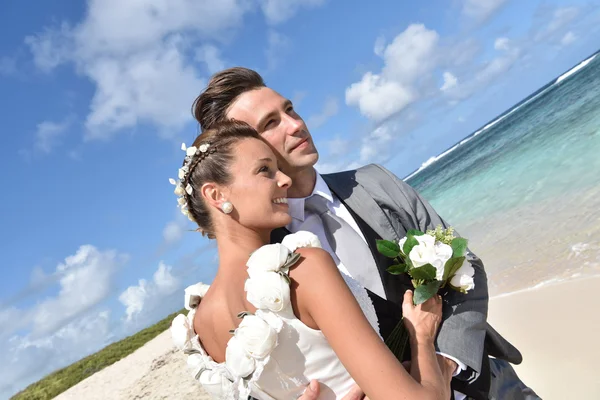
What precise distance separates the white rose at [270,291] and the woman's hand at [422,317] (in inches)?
31.7

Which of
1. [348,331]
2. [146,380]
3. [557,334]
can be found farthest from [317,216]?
[146,380]

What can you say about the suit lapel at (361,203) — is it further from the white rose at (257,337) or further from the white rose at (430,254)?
the white rose at (257,337)

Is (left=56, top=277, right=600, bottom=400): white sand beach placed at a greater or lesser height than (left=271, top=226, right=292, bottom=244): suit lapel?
lesser

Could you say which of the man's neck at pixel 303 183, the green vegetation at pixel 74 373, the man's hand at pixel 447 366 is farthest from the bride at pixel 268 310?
the green vegetation at pixel 74 373

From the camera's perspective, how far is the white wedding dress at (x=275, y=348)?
213cm

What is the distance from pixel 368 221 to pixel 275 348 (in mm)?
1070

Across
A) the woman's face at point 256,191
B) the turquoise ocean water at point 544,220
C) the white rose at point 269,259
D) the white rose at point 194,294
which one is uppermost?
the woman's face at point 256,191

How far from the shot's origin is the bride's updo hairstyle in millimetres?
2688

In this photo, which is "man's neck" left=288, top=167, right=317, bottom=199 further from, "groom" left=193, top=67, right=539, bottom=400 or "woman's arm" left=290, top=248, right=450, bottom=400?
"woman's arm" left=290, top=248, right=450, bottom=400

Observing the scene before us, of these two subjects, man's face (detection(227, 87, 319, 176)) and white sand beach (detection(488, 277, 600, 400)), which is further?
white sand beach (detection(488, 277, 600, 400))

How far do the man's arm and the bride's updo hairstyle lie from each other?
0.95m

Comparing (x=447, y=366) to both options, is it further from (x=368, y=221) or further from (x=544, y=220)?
(x=544, y=220)

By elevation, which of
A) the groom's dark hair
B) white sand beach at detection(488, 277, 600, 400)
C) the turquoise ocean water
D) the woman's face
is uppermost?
the groom's dark hair

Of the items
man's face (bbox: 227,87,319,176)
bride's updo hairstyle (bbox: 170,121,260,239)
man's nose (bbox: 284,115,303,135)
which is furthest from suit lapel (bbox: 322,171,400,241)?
bride's updo hairstyle (bbox: 170,121,260,239)
